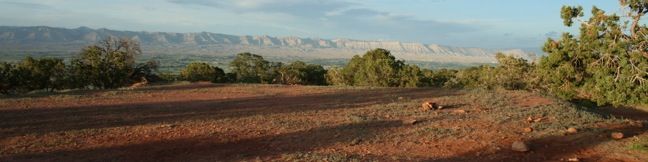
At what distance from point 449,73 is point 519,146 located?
46.4 metres

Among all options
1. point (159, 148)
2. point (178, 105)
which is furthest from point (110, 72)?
point (159, 148)

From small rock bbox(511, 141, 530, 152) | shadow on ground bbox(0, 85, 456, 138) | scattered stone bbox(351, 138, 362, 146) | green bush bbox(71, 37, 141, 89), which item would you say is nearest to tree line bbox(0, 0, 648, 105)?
green bush bbox(71, 37, 141, 89)

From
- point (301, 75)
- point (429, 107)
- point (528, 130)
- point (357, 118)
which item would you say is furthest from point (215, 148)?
point (301, 75)

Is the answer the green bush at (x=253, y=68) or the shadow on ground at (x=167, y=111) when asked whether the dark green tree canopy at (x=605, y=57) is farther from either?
the green bush at (x=253, y=68)

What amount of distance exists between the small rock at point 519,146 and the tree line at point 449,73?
2489 millimetres

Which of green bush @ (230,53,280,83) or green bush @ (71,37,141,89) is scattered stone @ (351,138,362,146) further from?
green bush @ (230,53,280,83)

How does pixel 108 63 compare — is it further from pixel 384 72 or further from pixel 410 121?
pixel 410 121

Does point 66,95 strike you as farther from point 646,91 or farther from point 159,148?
point 646,91

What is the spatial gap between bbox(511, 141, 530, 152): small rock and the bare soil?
0.68 ft

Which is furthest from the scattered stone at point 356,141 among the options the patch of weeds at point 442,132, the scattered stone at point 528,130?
the scattered stone at point 528,130

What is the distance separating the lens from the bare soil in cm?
1361

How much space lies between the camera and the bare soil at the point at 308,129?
44.7 feet

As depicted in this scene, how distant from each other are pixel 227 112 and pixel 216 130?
4485 mm

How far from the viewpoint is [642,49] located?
45.2 ft
